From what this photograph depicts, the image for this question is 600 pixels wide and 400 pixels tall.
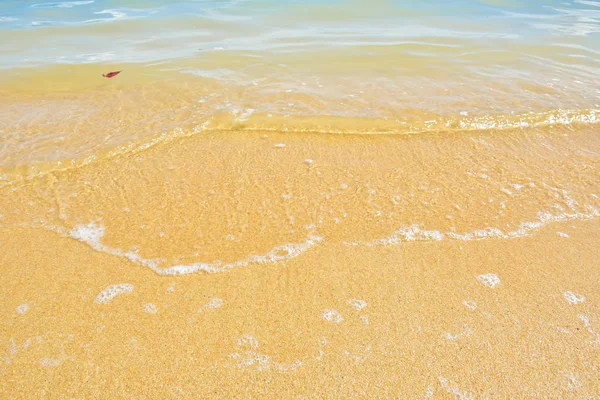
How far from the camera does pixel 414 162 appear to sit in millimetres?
4715

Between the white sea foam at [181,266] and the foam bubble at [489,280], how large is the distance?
135cm

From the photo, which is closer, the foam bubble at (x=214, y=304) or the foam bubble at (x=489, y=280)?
the foam bubble at (x=214, y=304)

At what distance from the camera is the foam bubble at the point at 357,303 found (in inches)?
109

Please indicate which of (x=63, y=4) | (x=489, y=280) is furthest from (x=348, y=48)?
(x=63, y=4)

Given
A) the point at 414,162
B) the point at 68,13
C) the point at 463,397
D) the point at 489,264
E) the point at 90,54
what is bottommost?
the point at 463,397

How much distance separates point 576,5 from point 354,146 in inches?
757

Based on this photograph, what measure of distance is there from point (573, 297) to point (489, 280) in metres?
0.58

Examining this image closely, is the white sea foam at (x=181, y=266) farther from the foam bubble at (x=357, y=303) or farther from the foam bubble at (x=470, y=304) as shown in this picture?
the foam bubble at (x=470, y=304)

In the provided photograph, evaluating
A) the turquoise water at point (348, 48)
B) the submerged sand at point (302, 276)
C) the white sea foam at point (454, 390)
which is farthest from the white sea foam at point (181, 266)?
the turquoise water at point (348, 48)

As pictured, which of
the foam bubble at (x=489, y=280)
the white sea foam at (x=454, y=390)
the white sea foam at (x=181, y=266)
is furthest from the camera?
the white sea foam at (x=181, y=266)

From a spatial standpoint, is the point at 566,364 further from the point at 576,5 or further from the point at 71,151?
the point at 576,5

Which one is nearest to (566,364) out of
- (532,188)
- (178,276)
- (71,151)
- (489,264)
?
(489,264)

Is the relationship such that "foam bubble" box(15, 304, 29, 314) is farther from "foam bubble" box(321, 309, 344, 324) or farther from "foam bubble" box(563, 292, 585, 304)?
"foam bubble" box(563, 292, 585, 304)

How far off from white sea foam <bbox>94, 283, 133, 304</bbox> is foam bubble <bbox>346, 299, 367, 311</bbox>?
5.54 feet
